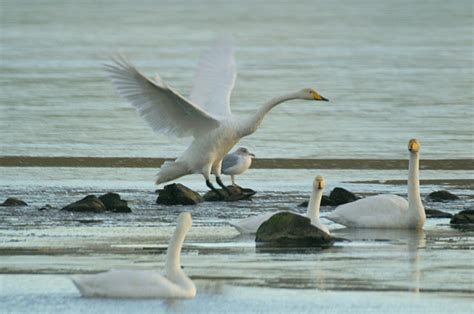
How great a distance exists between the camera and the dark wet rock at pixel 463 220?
13.6m

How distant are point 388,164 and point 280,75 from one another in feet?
45.6

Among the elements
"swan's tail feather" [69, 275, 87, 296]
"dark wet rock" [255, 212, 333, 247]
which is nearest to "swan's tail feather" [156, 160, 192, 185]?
"dark wet rock" [255, 212, 333, 247]

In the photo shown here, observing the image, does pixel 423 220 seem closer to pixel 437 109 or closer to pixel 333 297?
pixel 333 297

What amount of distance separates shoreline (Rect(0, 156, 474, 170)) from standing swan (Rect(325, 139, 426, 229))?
5.10m

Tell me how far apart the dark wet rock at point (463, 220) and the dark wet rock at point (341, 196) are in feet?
5.96

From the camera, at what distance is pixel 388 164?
19141mm

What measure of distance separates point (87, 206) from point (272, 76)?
18604 millimetres

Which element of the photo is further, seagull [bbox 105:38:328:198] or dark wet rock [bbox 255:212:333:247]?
seagull [bbox 105:38:328:198]

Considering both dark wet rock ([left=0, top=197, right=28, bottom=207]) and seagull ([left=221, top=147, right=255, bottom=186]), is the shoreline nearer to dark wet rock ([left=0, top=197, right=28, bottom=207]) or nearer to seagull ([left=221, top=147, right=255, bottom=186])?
seagull ([left=221, top=147, right=255, bottom=186])

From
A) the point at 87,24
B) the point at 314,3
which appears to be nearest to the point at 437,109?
the point at 87,24

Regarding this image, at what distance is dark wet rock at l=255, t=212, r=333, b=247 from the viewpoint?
1255 centimetres

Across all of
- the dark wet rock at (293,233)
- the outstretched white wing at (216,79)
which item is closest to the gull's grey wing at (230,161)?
the outstretched white wing at (216,79)

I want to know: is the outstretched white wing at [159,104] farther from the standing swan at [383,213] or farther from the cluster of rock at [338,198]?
the standing swan at [383,213]

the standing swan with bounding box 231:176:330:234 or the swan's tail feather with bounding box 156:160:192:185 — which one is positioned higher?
the swan's tail feather with bounding box 156:160:192:185
